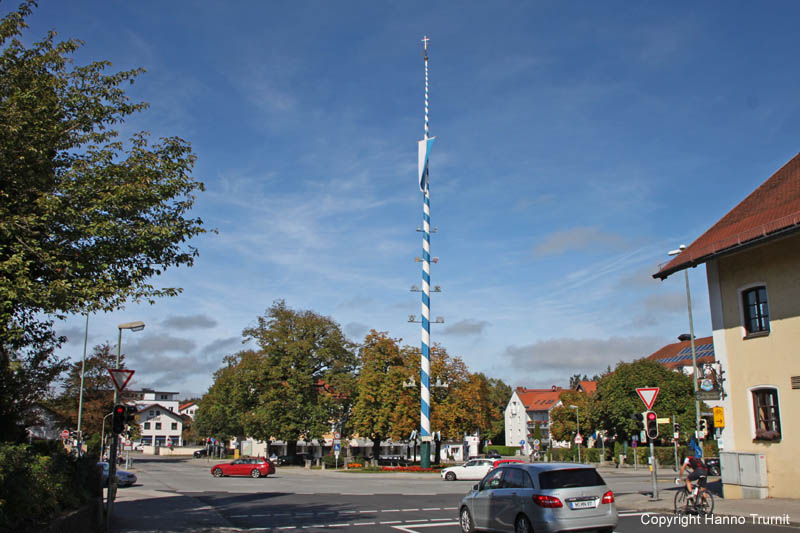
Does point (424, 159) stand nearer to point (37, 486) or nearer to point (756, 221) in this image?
point (756, 221)

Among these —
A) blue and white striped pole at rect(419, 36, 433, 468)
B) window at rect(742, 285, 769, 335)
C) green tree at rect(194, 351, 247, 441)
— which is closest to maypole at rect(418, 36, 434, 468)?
blue and white striped pole at rect(419, 36, 433, 468)

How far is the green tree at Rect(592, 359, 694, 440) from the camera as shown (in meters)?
61.9

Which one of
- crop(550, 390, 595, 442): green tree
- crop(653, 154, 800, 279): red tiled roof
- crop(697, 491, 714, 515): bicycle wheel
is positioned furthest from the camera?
crop(550, 390, 595, 442): green tree

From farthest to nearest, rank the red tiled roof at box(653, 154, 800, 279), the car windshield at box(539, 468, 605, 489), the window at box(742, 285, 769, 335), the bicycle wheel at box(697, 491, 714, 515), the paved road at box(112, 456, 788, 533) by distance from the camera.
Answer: the window at box(742, 285, 769, 335) → the red tiled roof at box(653, 154, 800, 279) → the bicycle wheel at box(697, 491, 714, 515) → the paved road at box(112, 456, 788, 533) → the car windshield at box(539, 468, 605, 489)

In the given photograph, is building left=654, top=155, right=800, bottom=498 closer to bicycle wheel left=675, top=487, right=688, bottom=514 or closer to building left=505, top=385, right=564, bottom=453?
bicycle wheel left=675, top=487, right=688, bottom=514

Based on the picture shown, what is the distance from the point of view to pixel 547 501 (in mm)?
10930

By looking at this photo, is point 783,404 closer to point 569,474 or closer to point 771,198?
point 771,198

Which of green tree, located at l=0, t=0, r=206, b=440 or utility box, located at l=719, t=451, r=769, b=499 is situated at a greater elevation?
green tree, located at l=0, t=0, r=206, b=440

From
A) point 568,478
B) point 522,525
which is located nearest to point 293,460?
→ point 522,525

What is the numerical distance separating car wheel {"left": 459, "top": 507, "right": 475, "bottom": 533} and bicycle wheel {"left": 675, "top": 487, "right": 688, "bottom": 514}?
245 inches

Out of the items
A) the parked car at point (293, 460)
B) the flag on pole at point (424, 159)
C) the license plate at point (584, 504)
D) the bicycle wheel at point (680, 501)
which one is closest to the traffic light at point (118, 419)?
the license plate at point (584, 504)

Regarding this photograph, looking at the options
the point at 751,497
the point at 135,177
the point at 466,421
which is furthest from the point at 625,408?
the point at 135,177

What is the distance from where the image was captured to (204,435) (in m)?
87.4

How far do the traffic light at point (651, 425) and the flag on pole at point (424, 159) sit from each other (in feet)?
97.2
